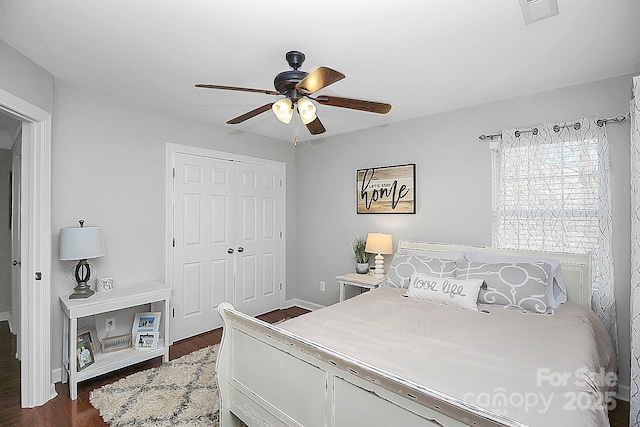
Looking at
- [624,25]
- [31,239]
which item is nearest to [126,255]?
[31,239]

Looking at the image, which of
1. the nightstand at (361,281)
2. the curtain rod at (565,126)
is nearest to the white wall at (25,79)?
the nightstand at (361,281)

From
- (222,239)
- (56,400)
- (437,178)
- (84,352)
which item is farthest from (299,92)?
(56,400)

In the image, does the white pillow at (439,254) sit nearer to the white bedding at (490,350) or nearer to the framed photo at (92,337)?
the white bedding at (490,350)

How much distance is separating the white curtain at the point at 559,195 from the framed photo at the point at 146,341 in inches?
133

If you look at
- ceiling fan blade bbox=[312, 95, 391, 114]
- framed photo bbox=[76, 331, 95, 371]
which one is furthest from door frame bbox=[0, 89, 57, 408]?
ceiling fan blade bbox=[312, 95, 391, 114]

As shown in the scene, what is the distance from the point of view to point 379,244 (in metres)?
3.77

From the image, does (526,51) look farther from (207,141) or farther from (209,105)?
(207,141)

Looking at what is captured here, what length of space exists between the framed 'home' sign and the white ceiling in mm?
1043

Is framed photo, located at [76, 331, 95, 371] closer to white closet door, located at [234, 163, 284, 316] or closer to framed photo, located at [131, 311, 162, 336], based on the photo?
framed photo, located at [131, 311, 162, 336]

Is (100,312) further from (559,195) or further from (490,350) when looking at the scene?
(559,195)

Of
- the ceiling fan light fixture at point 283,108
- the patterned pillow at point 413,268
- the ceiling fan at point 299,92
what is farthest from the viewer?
the patterned pillow at point 413,268

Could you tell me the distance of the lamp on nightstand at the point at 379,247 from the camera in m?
3.75

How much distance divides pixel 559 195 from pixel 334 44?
7.54 ft

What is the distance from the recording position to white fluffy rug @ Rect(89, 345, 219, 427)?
2.21 m
